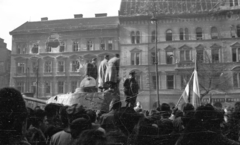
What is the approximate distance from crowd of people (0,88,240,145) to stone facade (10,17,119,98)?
1209 inches

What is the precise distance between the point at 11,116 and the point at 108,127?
8.64 feet

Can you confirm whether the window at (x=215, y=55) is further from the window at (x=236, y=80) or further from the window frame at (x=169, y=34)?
the window frame at (x=169, y=34)

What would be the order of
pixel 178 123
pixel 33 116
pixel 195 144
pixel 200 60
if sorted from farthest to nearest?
pixel 200 60, pixel 178 123, pixel 33 116, pixel 195 144

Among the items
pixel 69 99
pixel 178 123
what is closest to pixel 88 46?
pixel 69 99

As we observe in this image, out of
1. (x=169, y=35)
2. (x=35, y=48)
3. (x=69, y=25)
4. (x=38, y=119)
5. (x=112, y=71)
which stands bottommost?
(x=38, y=119)

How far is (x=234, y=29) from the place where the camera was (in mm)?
38094

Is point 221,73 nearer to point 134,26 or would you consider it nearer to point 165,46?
point 165,46

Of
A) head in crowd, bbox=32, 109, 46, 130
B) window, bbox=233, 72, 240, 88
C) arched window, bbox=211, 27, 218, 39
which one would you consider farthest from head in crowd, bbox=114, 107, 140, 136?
arched window, bbox=211, 27, 218, 39

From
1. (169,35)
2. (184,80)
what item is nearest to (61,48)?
(169,35)

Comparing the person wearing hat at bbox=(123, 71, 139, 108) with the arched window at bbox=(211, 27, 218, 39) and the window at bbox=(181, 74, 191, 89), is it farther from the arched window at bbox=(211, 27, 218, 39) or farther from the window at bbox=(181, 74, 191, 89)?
the arched window at bbox=(211, 27, 218, 39)

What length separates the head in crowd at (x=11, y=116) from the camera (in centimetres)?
251

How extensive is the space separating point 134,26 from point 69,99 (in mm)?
29896

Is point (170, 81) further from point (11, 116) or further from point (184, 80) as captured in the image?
point (11, 116)

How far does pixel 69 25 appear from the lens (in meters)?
42.0
